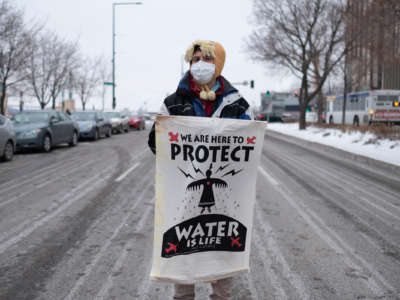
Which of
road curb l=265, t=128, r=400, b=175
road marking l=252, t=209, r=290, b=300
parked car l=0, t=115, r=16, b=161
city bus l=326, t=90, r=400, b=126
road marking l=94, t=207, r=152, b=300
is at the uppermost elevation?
city bus l=326, t=90, r=400, b=126


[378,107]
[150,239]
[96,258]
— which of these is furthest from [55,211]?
[378,107]

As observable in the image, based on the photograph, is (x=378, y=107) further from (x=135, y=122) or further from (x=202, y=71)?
(x=202, y=71)

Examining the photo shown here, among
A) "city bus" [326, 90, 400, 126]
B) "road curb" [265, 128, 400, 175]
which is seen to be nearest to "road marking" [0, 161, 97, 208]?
"road curb" [265, 128, 400, 175]

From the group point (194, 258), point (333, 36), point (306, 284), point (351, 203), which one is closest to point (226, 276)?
point (194, 258)

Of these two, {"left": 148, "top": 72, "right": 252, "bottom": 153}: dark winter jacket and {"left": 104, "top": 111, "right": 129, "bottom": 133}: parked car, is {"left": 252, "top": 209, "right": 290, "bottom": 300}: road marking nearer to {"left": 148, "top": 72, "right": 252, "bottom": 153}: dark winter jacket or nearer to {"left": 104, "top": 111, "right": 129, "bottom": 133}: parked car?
{"left": 148, "top": 72, "right": 252, "bottom": 153}: dark winter jacket

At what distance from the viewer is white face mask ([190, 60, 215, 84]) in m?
2.56

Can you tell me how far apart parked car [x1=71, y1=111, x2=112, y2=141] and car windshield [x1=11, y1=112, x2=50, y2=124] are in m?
5.18

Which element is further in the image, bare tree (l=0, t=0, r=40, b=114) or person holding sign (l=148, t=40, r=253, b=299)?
bare tree (l=0, t=0, r=40, b=114)

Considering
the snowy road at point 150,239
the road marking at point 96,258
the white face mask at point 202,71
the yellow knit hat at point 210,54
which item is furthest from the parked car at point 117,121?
the white face mask at point 202,71

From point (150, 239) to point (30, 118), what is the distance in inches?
489

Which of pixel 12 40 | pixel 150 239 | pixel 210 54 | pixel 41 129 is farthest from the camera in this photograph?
pixel 12 40

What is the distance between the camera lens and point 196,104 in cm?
262

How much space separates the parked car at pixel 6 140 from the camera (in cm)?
1188

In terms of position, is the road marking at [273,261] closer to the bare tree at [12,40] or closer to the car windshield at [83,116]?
the bare tree at [12,40]
